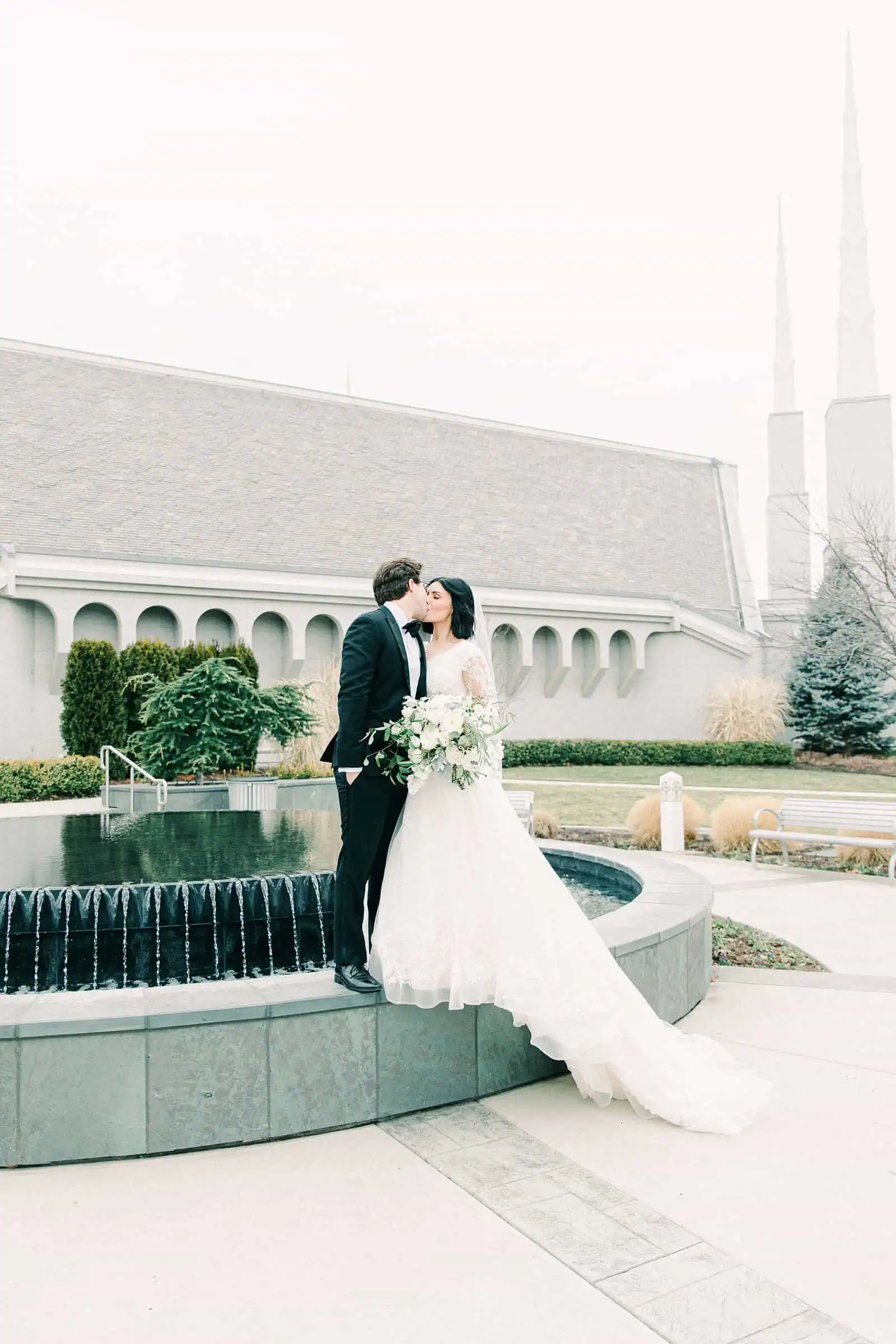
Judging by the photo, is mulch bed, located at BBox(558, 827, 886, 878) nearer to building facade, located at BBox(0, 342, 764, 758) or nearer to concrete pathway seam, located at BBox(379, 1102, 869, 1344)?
concrete pathway seam, located at BBox(379, 1102, 869, 1344)

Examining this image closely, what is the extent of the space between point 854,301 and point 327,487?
2315 centimetres

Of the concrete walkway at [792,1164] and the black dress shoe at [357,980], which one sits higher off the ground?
the black dress shoe at [357,980]

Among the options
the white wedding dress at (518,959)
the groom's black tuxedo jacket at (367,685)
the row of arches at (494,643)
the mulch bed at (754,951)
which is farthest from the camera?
the row of arches at (494,643)

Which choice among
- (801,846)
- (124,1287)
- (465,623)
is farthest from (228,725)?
(124,1287)

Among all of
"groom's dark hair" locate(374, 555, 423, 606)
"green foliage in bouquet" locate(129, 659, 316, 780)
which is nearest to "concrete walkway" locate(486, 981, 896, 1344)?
"groom's dark hair" locate(374, 555, 423, 606)

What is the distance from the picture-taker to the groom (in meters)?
4.31

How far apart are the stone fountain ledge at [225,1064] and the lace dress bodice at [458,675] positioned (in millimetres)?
1351

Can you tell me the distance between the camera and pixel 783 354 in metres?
43.2

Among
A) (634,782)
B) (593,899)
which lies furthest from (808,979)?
(634,782)

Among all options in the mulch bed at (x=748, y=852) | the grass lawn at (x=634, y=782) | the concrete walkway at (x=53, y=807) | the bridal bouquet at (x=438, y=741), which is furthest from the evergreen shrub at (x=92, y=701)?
the bridal bouquet at (x=438, y=741)

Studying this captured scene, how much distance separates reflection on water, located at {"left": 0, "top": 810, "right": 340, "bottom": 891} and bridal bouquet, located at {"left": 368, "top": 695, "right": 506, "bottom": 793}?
2.66 meters

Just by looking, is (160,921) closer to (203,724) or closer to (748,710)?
(203,724)

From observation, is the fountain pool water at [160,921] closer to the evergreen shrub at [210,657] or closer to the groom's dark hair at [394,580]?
the groom's dark hair at [394,580]

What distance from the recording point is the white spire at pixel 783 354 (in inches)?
1683
